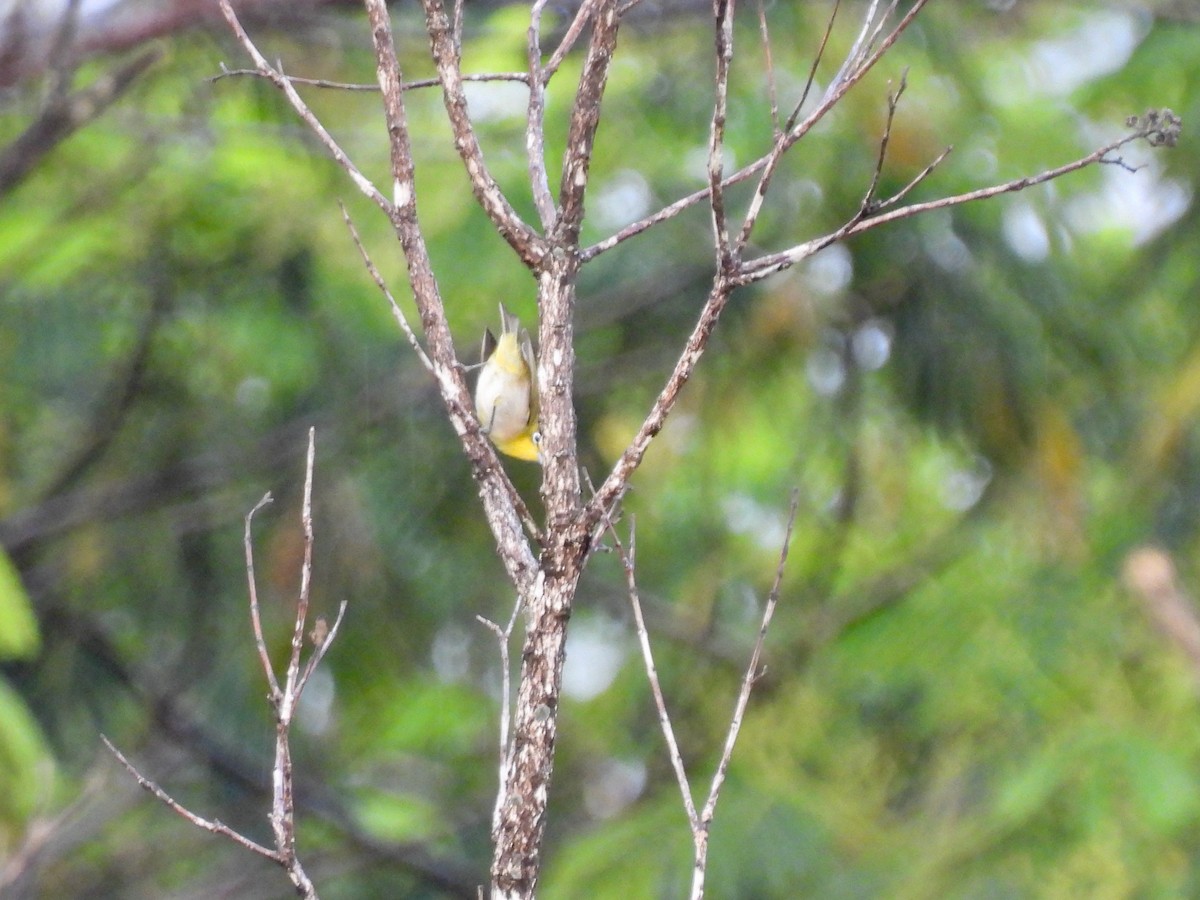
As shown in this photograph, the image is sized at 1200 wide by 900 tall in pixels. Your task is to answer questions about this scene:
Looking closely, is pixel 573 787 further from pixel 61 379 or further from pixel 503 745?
pixel 503 745

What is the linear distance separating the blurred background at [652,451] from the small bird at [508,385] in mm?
1070

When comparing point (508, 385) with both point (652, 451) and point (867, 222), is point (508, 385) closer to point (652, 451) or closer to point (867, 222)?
point (867, 222)

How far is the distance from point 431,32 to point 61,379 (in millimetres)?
4269

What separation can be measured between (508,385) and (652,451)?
97.9 inches

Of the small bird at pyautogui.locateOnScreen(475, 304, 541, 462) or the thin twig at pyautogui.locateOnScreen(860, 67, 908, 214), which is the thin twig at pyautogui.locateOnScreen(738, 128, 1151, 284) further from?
the small bird at pyautogui.locateOnScreen(475, 304, 541, 462)

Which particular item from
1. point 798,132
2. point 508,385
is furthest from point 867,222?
point 508,385

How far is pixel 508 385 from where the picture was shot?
3.71 m

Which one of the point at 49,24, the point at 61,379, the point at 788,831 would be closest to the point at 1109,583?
the point at 788,831

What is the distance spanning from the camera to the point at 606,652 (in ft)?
25.3

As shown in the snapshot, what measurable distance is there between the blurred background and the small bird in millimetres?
1070

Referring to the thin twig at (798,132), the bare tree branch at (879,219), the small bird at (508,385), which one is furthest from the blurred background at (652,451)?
the thin twig at (798,132)

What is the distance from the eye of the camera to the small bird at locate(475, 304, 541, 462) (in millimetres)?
3701

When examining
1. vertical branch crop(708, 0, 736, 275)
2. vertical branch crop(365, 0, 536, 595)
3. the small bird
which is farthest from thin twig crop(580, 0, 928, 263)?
the small bird

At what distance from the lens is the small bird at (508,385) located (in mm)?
3701
